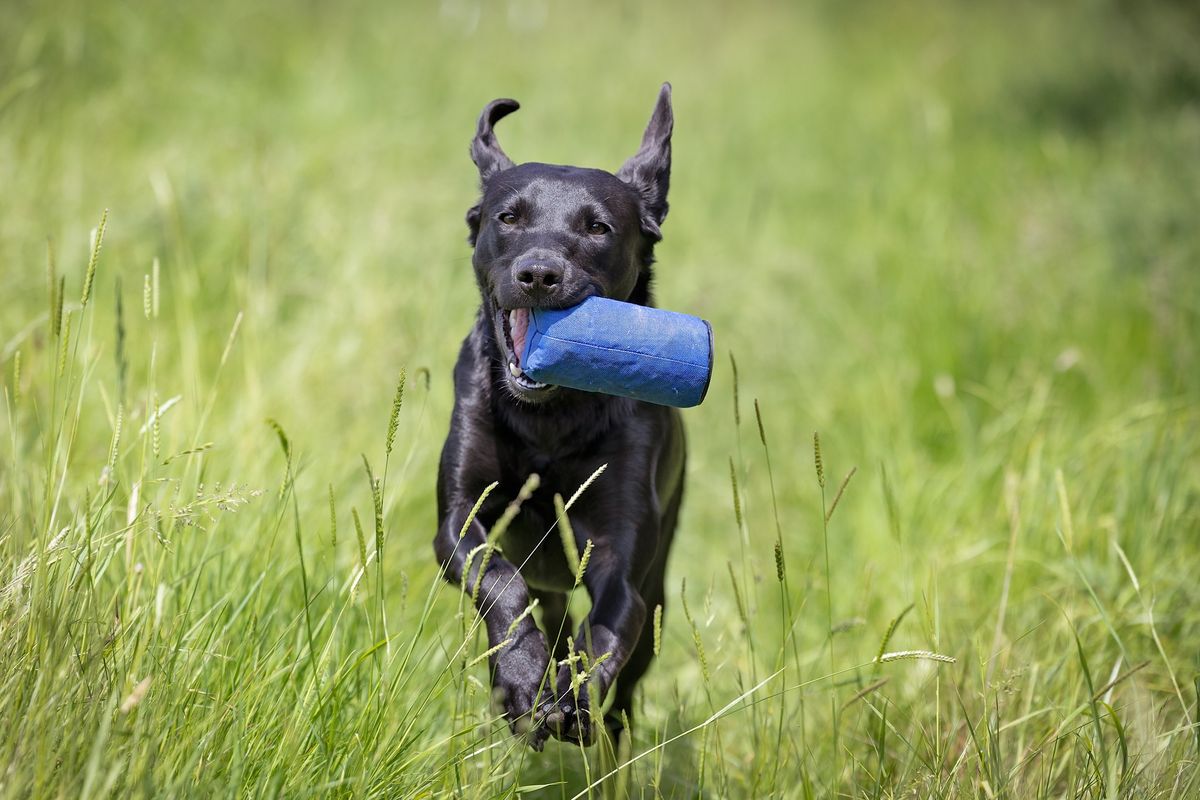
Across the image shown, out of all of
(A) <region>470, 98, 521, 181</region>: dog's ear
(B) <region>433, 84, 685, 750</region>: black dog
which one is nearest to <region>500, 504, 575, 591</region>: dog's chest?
(B) <region>433, 84, 685, 750</region>: black dog

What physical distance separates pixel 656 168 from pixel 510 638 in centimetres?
175

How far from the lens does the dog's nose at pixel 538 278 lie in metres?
2.93

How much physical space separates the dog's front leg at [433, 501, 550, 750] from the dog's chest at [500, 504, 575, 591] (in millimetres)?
339

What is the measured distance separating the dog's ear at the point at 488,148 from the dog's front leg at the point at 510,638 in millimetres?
1351

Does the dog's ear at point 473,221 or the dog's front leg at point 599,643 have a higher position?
the dog's ear at point 473,221

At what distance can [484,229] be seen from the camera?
346 centimetres

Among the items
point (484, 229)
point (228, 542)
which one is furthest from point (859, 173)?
point (228, 542)

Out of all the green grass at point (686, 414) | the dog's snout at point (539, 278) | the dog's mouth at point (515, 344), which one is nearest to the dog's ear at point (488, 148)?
the dog's mouth at point (515, 344)

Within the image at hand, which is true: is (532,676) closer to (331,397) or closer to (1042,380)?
(331,397)

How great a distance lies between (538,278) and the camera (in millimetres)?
2926

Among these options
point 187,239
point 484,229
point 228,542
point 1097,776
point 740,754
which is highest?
point 187,239

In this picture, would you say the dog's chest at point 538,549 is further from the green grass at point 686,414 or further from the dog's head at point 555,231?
the dog's head at point 555,231

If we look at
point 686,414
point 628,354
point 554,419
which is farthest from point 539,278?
point 686,414

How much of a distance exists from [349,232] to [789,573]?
2962 mm
